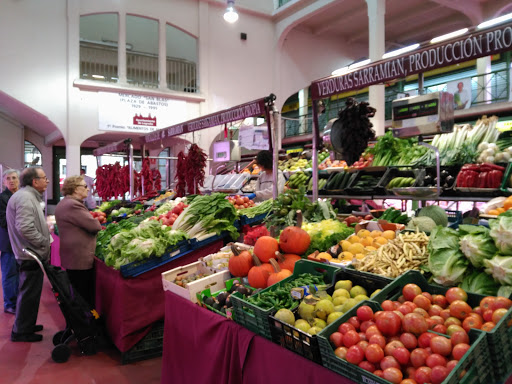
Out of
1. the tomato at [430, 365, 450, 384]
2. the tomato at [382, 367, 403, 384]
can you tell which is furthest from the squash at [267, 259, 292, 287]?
the tomato at [430, 365, 450, 384]

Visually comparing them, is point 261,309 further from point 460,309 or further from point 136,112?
point 136,112

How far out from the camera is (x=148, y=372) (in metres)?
3.54

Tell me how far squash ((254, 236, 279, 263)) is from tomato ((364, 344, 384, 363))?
4.31 ft

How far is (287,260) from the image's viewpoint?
2.85 metres

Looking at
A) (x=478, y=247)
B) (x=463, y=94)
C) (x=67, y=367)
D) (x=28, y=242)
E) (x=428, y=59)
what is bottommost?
(x=67, y=367)

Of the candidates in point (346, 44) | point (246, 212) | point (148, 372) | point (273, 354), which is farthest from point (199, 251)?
point (346, 44)

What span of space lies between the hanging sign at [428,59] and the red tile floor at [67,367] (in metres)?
2.90

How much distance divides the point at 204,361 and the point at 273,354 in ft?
2.25

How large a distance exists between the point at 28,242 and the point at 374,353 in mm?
3786

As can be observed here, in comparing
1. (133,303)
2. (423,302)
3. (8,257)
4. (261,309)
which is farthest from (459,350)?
(8,257)

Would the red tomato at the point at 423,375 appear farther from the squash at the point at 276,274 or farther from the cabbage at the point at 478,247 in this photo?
the squash at the point at 276,274

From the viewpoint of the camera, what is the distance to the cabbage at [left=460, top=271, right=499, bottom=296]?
197 centimetres

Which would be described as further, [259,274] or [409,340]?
[259,274]

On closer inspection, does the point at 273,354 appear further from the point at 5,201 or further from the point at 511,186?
the point at 5,201
